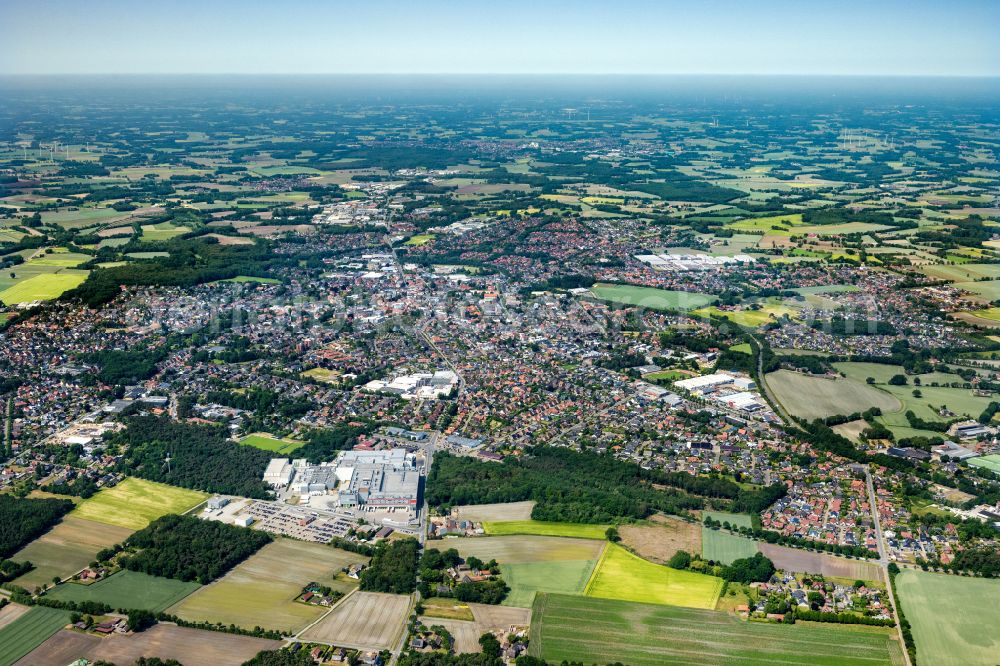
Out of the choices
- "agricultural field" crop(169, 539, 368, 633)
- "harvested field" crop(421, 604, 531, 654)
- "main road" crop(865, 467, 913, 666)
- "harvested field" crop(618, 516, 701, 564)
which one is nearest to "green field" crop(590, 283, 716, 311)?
"main road" crop(865, 467, 913, 666)

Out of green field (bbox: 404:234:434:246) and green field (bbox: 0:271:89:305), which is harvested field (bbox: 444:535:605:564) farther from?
green field (bbox: 404:234:434:246)

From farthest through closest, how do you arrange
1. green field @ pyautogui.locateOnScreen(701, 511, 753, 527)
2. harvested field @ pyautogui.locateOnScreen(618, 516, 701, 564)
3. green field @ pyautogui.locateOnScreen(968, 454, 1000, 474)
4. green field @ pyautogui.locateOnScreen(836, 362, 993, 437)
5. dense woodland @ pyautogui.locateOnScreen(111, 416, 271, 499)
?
green field @ pyautogui.locateOnScreen(836, 362, 993, 437) → green field @ pyautogui.locateOnScreen(968, 454, 1000, 474) → dense woodland @ pyautogui.locateOnScreen(111, 416, 271, 499) → green field @ pyautogui.locateOnScreen(701, 511, 753, 527) → harvested field @ pyautogui.locateOnScreen(618, 516, 701, 564)

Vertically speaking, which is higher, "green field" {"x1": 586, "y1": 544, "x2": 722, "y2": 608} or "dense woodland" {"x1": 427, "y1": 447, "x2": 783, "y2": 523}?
"dense woodland" {"x1": 427, "y1": 447, "x2": 783, "y2": 523}

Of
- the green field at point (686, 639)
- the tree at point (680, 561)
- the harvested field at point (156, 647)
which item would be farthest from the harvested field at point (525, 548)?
the harvested field at point (156, 647)

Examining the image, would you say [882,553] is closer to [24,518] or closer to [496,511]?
[496,511]

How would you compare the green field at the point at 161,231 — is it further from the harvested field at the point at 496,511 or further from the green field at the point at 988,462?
the green field at the point at 988,462

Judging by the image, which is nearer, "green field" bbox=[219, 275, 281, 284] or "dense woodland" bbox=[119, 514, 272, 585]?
"dense woodland" bbox=[119, 514, 272, 585]
